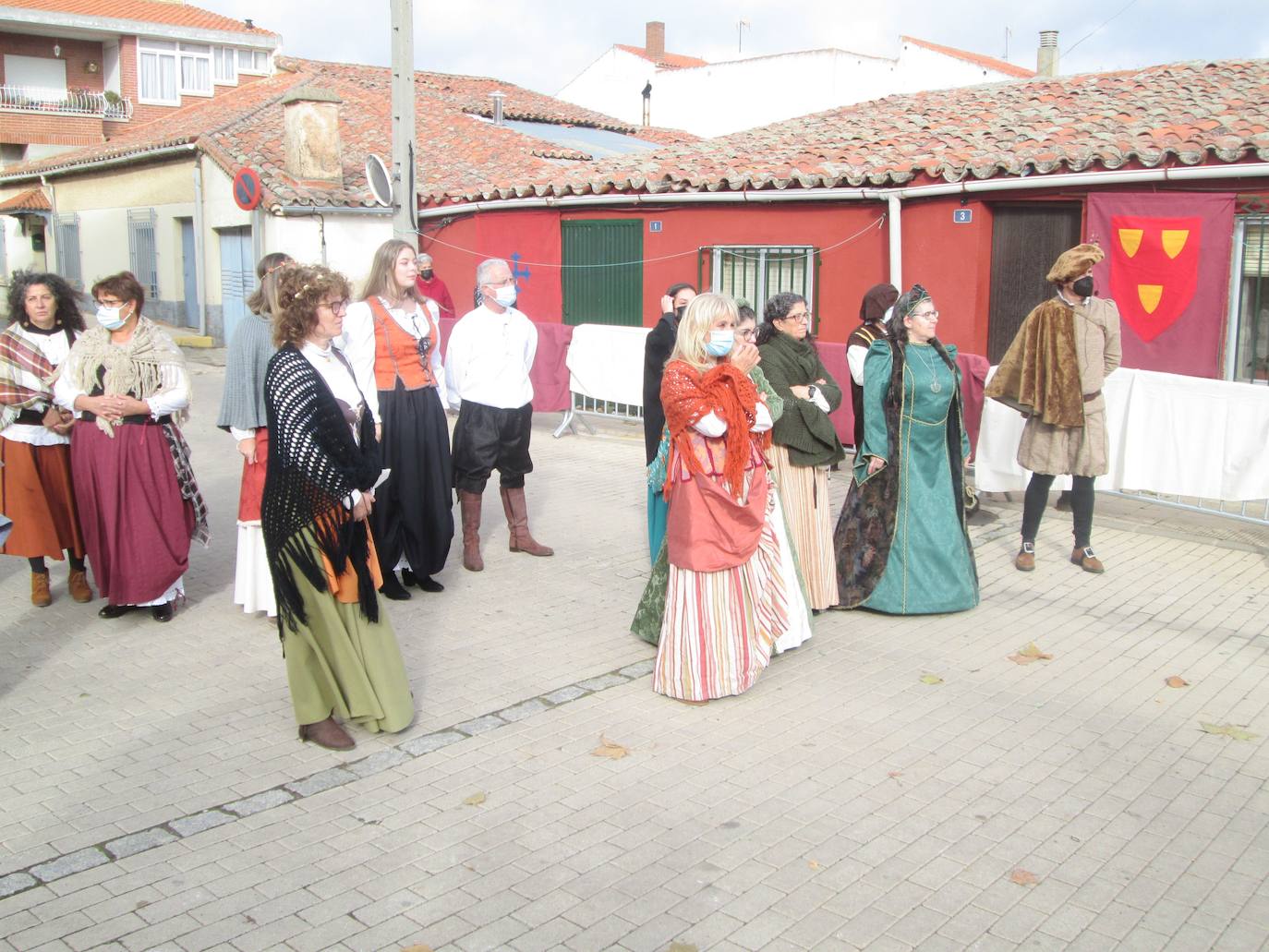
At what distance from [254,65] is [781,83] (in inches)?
683

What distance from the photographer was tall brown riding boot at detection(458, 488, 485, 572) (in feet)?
23.6

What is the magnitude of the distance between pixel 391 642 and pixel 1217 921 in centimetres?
296

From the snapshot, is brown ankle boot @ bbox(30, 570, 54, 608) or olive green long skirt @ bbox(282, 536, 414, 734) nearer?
olive green long skirt @ bbox(282, 536, 414, 734)

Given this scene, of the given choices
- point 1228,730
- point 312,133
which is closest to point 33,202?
point 312,133

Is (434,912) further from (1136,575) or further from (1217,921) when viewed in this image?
(1136,575)

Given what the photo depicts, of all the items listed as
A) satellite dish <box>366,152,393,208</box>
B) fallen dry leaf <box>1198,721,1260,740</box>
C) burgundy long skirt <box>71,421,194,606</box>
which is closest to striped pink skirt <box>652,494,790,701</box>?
fallen dry leaf <box>1198,721,1260,740</box>

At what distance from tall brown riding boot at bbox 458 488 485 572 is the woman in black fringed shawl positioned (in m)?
2.46

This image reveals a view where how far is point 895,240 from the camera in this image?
1227cm

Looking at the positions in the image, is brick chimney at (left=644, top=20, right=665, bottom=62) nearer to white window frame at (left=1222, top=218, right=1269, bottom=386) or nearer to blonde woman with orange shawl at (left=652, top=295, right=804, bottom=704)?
white window frame at (left=1222, top=218, right=1269, bottom=386)

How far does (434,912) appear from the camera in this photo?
3.48 m

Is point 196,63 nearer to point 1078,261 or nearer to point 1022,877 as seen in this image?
point 1078,261

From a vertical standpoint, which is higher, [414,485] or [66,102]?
[66,102]

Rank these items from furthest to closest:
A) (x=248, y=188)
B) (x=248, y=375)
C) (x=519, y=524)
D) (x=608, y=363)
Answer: (x=248, y=188), (x=608, y=363), (x=519, y=524), (x=248, y=375)

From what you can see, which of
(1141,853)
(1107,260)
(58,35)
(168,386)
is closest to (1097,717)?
(1141,853)
